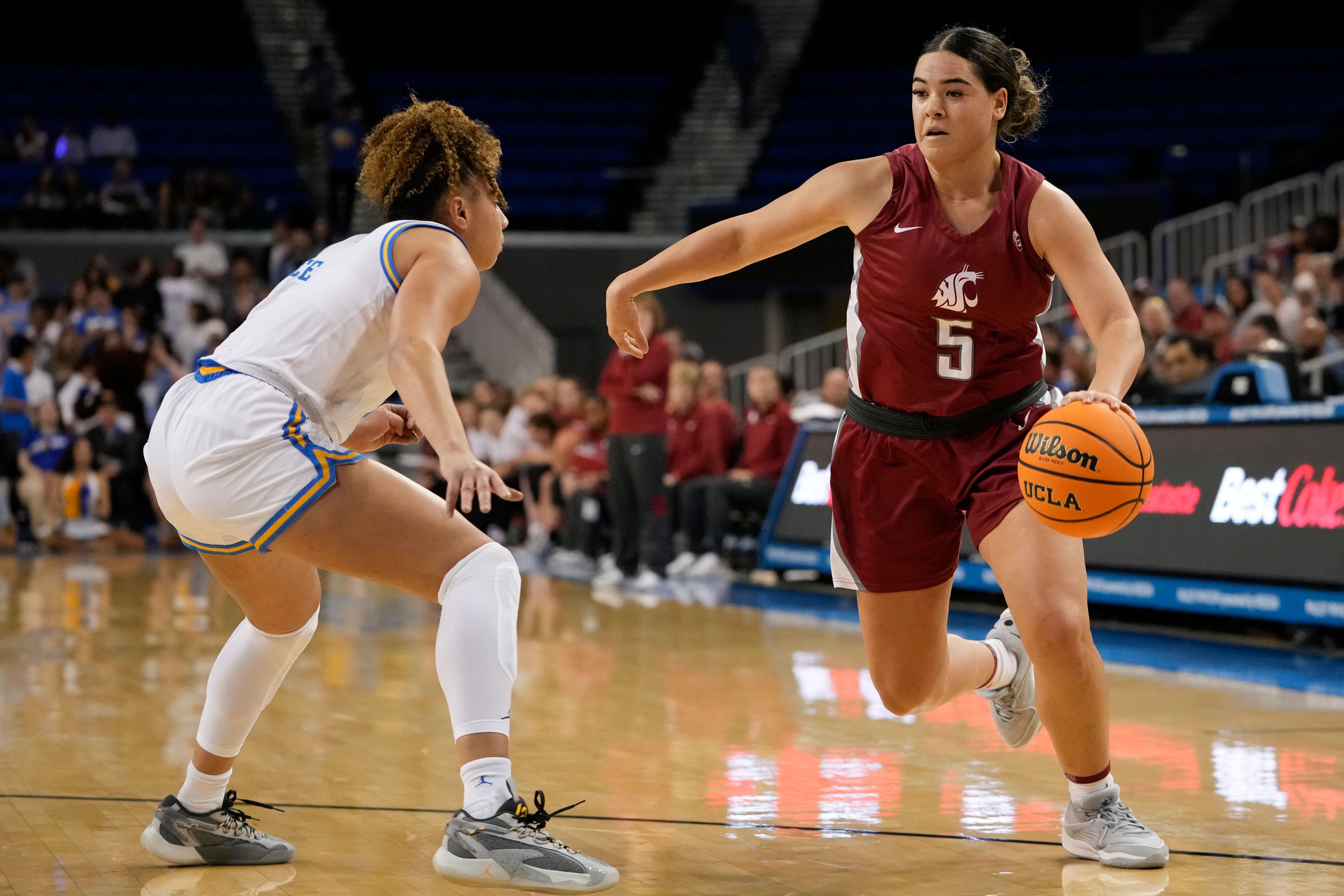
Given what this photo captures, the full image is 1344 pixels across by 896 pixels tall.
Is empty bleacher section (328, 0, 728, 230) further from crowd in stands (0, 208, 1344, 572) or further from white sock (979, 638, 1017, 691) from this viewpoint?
white sock (979, 638, 1017, 691)

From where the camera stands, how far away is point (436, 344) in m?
3.29

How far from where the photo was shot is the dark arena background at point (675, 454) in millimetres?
4141

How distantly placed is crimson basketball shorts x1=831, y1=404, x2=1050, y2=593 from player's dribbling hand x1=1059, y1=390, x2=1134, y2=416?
313mm

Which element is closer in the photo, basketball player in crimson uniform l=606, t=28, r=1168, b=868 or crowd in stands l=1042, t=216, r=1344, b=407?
basketball player in crimson uniform l=606, t=28, r=1168, b=868

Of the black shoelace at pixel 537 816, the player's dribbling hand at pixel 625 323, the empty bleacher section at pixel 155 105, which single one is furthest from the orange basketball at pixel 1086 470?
the empty bleacher section at pixel 155 105

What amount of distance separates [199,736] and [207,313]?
520 inches

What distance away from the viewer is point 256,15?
23.2m

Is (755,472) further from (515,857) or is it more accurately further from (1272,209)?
(515,857)

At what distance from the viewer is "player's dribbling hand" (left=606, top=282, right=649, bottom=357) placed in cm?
386

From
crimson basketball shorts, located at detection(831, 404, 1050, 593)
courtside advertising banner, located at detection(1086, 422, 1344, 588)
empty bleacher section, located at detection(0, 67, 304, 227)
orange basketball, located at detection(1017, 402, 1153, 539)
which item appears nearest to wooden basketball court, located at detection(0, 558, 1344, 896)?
courtside advertising banner, located at detection(1086, 422, 1344, 588)

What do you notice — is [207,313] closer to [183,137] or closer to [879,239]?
[183,137]

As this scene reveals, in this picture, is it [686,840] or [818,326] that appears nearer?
[686,840]

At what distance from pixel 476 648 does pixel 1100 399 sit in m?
1.47

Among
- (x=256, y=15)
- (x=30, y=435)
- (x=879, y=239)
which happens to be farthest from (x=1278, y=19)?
(x=879, y=239)
